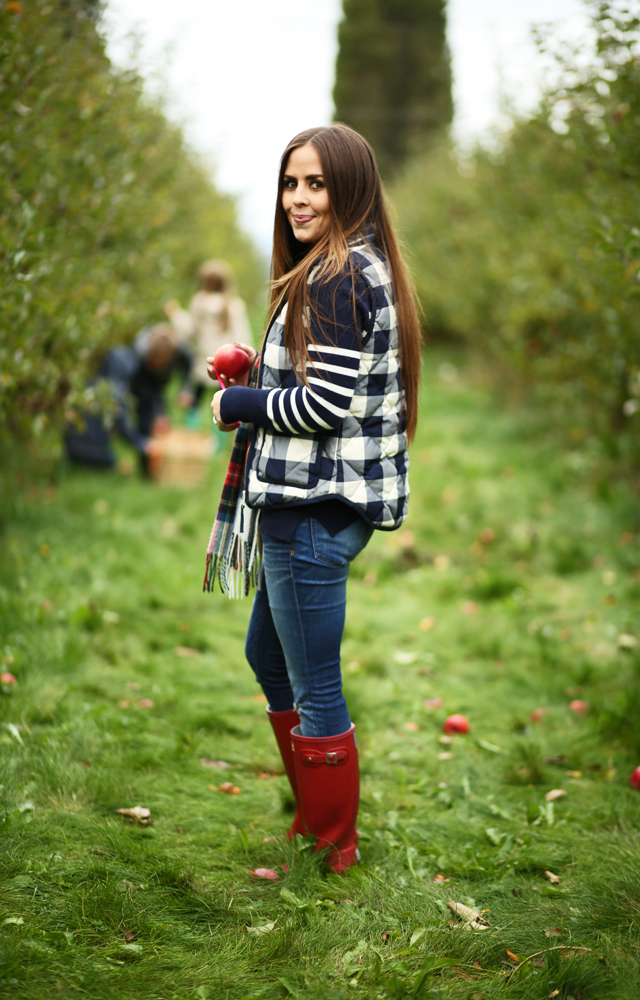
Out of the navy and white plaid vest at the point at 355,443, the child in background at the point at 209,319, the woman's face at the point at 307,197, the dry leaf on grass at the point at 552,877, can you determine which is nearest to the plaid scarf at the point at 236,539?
the navy and white plaid vest at the point at 355,443

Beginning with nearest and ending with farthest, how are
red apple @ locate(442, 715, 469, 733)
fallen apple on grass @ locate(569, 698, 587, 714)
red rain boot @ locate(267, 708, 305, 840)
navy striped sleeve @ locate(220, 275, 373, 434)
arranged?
navy striped sleeve @ locate(220, 275, 373, 434)
red rain boot @ locate(267, 708, 305, 840)
red apple @ locate(442, 715, 469, 733)
fallen apple on grass @ locate(569, 698, 587, 714)

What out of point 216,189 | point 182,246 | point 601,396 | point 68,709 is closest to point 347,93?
point 216,189

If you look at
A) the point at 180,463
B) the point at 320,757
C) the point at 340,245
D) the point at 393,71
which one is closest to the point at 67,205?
the point at 180,463

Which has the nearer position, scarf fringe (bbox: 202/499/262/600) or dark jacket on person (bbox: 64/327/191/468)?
scarf fringe (bbox: 202/499/262/600)

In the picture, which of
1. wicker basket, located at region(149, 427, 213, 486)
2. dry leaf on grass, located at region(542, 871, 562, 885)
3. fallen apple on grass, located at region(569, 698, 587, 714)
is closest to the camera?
dry leaf on grass, located at region(542, 871, 562, 885)

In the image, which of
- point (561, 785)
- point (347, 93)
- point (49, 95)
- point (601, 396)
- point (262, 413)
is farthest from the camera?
point (347, 93)

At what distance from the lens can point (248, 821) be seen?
256 cm

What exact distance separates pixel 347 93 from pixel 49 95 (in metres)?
26.9

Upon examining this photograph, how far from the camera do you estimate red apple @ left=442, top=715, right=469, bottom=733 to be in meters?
3.24

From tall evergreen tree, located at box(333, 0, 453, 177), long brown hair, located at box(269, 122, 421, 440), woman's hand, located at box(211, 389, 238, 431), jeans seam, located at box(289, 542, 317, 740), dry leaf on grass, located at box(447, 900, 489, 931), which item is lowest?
dry leaf on grass, located at box(447, 900, 489, 931)

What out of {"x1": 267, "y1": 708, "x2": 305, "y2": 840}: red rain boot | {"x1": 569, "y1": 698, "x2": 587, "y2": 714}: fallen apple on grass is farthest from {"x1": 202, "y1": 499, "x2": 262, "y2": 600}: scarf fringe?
{"x1": 569, "y1": 698, "x2": 587, "y2": 714}: fallen apple on grass

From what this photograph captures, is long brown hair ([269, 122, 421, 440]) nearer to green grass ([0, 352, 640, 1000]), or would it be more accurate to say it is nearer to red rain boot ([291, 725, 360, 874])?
red rain boot ([291, 725, 360, 874])

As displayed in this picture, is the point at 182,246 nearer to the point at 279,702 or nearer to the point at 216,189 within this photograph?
the point at 216,189

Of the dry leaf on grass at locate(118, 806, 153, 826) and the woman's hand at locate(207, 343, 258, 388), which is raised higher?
the woman's hand at locate(207, 343, 258, 388)
